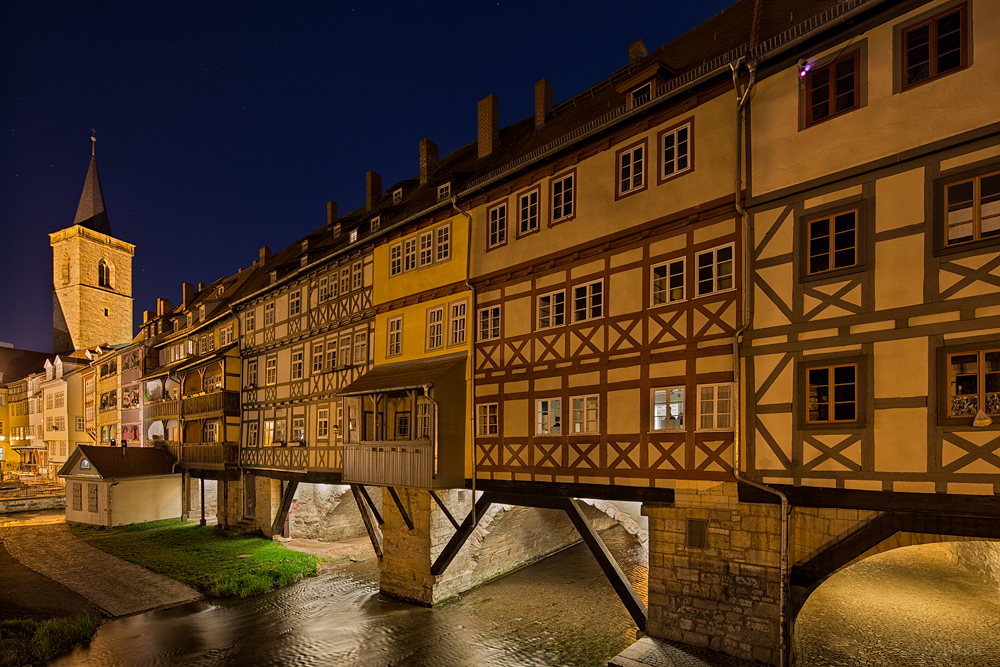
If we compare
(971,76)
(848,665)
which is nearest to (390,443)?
(848,665)

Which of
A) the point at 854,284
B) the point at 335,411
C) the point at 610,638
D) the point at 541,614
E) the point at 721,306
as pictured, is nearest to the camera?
the point at 854,284

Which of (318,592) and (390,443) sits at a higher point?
(390,443)

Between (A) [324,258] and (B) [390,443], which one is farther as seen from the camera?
(A) [324,258]

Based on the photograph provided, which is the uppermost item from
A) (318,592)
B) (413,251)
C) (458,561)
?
(413,251)

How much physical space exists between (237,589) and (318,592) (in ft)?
8.36

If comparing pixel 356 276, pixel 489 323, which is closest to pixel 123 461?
pixel 356 276

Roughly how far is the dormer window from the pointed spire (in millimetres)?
69085

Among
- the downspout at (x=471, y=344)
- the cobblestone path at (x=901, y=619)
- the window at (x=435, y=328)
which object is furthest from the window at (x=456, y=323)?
the cobblestone path at (x=901, y=619)

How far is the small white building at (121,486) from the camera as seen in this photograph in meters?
29.5

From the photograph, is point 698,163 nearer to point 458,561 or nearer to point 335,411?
point 458,561

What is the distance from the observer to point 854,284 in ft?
28.9

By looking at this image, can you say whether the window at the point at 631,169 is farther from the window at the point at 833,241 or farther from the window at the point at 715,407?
the window at the point at 715,407

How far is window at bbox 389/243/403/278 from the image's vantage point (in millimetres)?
17859

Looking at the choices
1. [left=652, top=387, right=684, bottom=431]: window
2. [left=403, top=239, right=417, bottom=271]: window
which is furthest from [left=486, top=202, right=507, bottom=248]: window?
[left=652, top=387, right=684, bottom=431]: window
